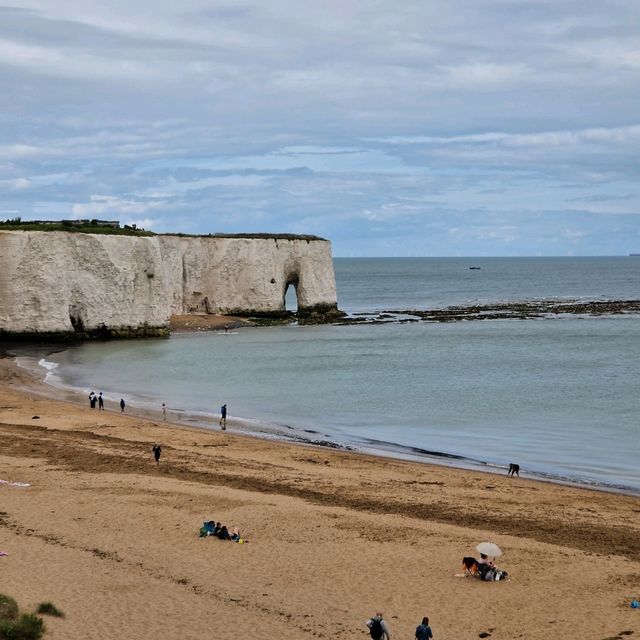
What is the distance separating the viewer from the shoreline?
2316 cm

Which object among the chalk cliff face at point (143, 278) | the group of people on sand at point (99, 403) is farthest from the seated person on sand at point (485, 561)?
the chalk cliff face at point (143, 278)

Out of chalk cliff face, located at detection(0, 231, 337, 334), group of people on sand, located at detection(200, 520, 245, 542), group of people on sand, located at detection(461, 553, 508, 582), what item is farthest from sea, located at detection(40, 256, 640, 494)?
group of people on sand, located at detection(200, 520, 245, 542)

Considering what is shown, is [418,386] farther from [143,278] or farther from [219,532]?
[143,278]

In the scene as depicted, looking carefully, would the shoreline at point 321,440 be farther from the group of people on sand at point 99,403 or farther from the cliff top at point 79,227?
the cliff top at point 79,227

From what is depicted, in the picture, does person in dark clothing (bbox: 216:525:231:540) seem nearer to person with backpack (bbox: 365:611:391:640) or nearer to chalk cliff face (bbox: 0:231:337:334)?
person with backpack (bbox: 365:611:391:640)

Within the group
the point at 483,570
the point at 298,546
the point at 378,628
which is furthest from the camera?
the point at 298,546

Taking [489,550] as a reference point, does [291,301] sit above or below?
above

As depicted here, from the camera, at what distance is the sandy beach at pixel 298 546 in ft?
44.3

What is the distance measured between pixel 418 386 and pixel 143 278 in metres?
23.1

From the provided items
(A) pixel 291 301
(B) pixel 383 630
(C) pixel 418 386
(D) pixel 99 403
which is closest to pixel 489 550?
(B) pixel 383 630

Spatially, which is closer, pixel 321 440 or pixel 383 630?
pixel 383 630

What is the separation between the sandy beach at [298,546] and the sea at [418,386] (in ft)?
11.7

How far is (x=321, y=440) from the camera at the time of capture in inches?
1116

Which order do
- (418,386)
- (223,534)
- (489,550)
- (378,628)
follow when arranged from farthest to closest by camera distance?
1. (418,386)
2. (223,534)
3. (489,550)
4. (378,628)
